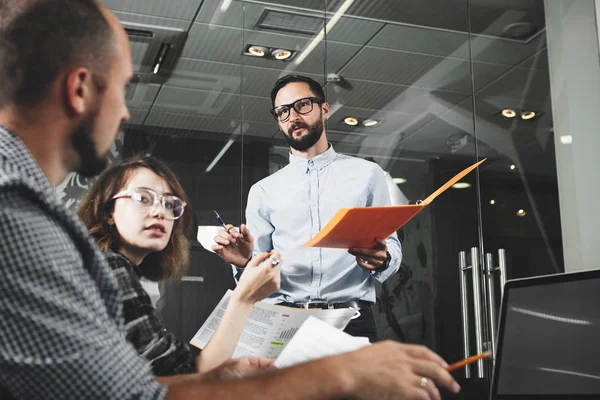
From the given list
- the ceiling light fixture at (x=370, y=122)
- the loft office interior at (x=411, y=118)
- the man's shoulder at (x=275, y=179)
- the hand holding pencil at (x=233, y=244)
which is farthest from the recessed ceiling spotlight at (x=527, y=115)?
the hand holding pencil at (x=233, y=244)

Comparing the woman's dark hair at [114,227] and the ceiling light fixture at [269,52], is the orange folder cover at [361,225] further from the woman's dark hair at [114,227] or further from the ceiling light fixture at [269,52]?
the ceiling light fixture at [269,52]

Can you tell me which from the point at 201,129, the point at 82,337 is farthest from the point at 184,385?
the point at 201,129

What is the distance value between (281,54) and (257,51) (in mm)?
107

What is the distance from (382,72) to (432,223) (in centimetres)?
74

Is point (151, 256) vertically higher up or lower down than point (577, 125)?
lower down

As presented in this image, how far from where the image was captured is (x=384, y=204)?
2855 mm

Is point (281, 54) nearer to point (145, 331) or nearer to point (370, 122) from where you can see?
point (370, 122)

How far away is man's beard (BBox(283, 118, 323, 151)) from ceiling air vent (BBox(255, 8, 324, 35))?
0.44 meters

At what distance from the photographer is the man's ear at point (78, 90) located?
1085mm

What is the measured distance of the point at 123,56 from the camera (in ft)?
3.90

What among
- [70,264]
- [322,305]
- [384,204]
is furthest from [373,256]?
[70,264]

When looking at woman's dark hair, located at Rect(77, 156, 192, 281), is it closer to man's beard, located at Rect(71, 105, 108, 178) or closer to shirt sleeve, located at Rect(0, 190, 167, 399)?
man's beard, located at Rect(71, 105, 108, 178)

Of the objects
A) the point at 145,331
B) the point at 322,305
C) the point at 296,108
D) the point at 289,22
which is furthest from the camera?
the point at 289,22

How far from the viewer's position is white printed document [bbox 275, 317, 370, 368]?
124 cm
